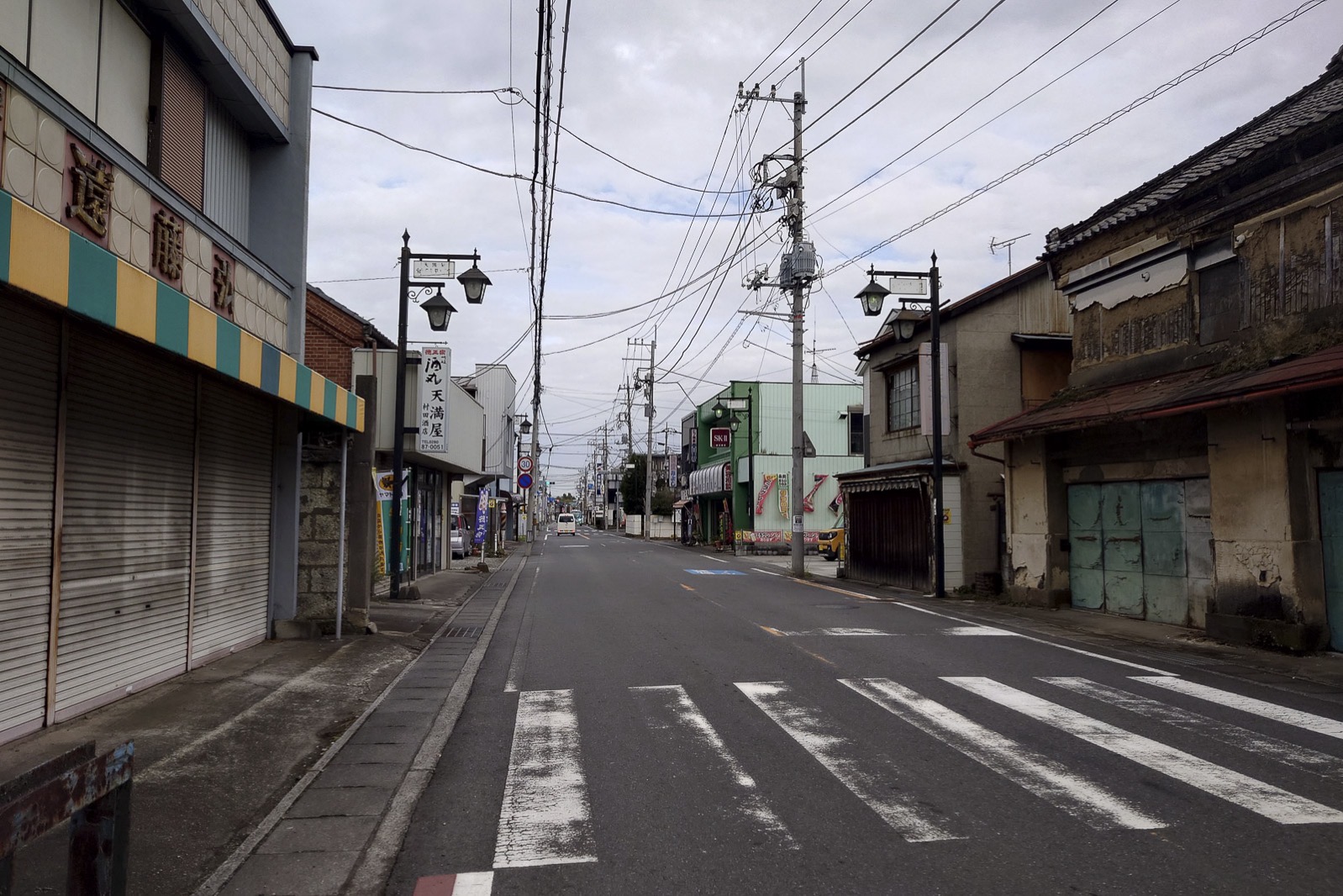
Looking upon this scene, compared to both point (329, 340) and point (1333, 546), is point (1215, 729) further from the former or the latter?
point (329, 340)

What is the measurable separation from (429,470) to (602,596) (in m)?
9.09

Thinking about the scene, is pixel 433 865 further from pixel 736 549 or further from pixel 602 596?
pixel 736 549

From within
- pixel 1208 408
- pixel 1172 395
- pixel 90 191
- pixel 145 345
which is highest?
pixel 90 191

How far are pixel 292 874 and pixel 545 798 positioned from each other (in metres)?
1.59

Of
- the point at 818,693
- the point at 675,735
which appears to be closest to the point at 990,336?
the point at 818,693

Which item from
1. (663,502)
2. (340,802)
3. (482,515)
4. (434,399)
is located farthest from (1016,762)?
(663,502)

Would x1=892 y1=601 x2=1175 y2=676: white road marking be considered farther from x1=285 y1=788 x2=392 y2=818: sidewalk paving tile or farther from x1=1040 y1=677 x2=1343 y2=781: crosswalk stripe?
x1=285 y1=788 x2=392 y2=818: sidewalk paving tile

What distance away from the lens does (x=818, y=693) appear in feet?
29.1

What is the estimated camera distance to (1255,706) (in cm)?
814

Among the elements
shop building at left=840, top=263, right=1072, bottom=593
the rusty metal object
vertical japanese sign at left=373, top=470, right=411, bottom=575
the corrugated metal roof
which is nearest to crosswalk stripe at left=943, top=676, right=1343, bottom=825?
the rusty metal object

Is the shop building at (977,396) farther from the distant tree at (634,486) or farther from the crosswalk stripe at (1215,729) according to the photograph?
the distant tree at (634,486)

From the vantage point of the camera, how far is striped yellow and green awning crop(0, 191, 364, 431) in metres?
4.84

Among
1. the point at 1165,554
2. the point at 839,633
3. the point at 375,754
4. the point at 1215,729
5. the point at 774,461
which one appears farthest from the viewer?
the point at 774,461

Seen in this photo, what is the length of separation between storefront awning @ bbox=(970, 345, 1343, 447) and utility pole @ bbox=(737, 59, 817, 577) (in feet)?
31.0
